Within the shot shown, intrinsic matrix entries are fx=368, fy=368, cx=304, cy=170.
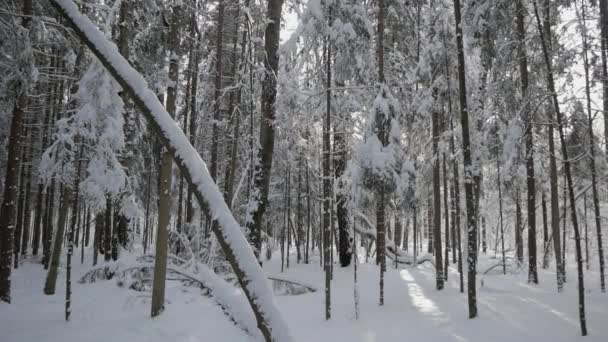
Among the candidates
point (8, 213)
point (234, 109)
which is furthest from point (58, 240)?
point (234, 109)

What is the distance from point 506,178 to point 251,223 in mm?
9360

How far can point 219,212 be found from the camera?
1169mm

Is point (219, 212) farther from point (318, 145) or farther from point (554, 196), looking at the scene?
point (554, 196)

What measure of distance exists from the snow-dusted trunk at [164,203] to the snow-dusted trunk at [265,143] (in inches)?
81.6

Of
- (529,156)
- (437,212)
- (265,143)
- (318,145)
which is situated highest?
(318,145)

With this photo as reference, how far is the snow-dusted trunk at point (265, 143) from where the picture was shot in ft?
30.6

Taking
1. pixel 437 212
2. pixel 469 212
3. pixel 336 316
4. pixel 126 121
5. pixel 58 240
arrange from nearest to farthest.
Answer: pixel 469 212, pixel 336 316, pixel 58 240, pixel 437 212, pixel 126 121

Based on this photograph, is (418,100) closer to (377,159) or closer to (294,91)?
(377,159)

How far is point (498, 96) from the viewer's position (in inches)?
511

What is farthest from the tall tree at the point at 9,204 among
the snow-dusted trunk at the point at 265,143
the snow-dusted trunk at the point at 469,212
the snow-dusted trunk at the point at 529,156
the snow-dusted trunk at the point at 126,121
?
the snow-dusted trunk at the point at 529,156

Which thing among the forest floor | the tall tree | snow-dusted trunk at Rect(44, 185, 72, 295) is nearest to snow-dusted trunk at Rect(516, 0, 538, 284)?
the forest floor

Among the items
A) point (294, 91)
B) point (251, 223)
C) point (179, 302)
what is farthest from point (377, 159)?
point (179, 302)

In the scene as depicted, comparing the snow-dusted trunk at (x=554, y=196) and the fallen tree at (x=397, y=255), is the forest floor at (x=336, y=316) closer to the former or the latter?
the snow-dusted trunk at (x=554, y=196)

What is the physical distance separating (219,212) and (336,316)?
991 cm
